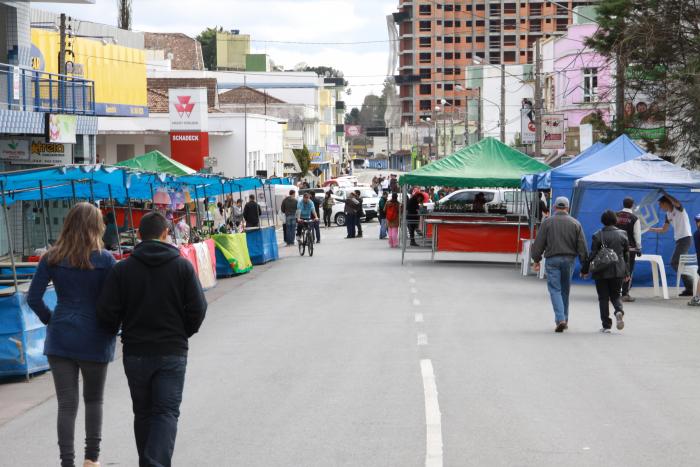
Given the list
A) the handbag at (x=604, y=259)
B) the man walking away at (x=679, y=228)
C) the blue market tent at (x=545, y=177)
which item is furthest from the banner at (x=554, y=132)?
the handbag at (x=604, y=259)

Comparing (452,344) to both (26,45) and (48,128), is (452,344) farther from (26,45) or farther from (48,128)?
(26,45)

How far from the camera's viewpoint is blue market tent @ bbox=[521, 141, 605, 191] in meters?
25.5

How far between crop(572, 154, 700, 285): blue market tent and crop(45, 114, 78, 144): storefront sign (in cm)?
1390

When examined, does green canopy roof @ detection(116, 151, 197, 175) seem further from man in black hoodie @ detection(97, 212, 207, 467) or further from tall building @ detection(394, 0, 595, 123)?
tall building @ detection(394, 0, 595, 123)

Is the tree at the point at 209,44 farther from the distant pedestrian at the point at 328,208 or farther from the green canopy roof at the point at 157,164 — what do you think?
the green canopy roof at the point at 157,164

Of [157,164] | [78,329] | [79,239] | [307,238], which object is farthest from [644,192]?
[78,329]

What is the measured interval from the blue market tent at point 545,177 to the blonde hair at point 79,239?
61.6 ft

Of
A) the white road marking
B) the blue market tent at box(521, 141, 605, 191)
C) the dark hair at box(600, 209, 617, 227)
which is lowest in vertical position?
the white road marking

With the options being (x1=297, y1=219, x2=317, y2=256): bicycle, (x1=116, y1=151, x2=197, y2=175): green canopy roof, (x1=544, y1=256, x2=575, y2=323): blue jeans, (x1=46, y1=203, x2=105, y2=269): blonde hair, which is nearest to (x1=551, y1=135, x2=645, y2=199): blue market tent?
(x1=544, y1=256, x2=575, y2=323): blue jeans

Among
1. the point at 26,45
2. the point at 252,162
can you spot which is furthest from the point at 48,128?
the point at 252,162

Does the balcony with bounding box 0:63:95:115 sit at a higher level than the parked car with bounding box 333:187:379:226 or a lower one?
higher

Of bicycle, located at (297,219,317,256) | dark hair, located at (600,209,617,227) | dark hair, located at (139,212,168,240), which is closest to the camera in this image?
dark hair, located at (139,212,168,240)

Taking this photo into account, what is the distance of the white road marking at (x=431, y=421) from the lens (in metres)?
7.93

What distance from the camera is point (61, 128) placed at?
30.0 meters
